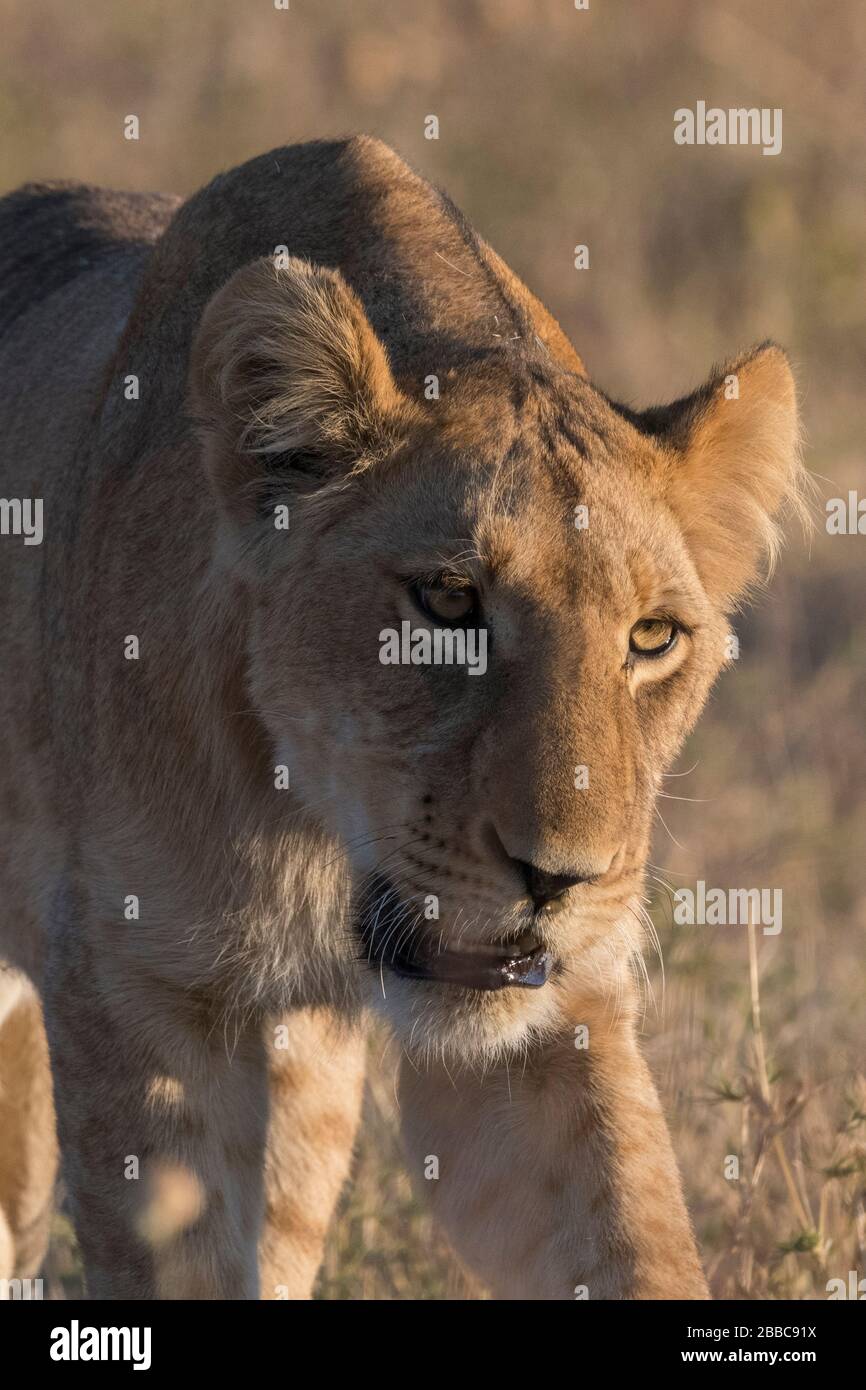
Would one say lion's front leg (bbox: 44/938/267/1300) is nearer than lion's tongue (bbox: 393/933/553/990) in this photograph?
No

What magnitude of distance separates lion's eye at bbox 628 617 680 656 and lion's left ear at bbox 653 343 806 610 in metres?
0.26

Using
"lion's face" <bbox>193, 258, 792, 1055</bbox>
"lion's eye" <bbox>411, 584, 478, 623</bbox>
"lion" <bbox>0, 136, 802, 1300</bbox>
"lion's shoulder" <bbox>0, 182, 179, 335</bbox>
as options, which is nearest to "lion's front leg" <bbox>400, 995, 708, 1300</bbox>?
"lion" <bbox>0, 136, 802, 1300</bbox>

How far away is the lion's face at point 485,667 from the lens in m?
2.91

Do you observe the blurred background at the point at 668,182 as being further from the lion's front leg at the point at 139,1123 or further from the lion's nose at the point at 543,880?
the lion's nose at the point at 543,880

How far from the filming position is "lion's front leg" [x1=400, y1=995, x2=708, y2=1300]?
344cm

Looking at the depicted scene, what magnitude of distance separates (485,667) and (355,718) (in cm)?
26

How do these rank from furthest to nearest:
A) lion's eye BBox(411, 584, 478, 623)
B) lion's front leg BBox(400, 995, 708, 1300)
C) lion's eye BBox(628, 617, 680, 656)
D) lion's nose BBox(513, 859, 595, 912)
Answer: lion's front leg BBox(400, 995, 708, 1300)
lion's eye BBox(628, 617, 680, 656)
lion's eye BBox(411, 584, 478, 623)
lion's nose BBox(513, 859, 595, 912)

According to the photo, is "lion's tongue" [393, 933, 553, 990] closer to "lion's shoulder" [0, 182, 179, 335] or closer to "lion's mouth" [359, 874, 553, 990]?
"lion's mouth" [359, 874, 553, 990]

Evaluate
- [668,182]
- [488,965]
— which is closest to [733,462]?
[488,965]

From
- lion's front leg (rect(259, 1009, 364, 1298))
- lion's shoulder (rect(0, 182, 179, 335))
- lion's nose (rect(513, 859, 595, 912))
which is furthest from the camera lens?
lion's shoulder (rect(0, 182, 179, 335))

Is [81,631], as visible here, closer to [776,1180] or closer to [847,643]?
[776,1180]

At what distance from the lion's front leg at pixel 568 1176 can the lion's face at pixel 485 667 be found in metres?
0.22

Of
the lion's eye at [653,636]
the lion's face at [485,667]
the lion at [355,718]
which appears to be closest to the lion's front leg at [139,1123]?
the lion at [355,718]

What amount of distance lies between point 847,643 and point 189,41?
6861mm
